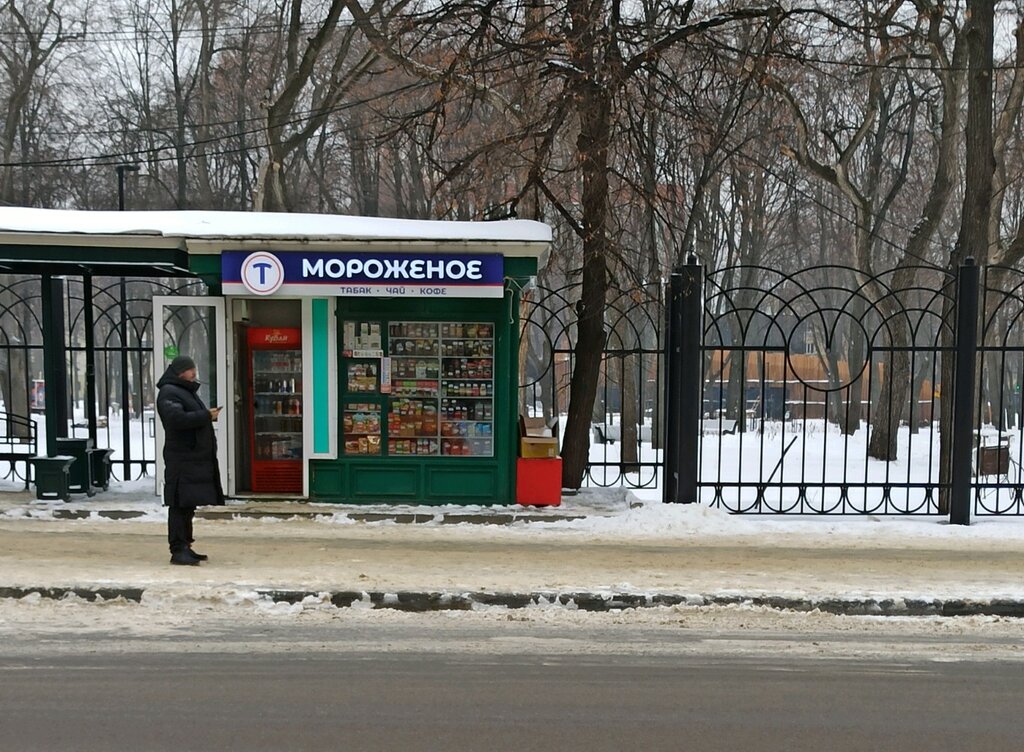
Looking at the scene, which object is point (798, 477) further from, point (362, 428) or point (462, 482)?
point (362, 428)

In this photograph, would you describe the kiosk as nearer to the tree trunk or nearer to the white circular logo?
the white circular logo

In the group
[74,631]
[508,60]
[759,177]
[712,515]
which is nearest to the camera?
[74,631]

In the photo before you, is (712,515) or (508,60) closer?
(712,515)

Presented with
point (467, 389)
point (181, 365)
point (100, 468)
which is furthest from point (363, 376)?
point (100, 468)

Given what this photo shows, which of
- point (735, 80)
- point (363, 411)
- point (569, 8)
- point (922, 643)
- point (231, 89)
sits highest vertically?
point (231, 89)

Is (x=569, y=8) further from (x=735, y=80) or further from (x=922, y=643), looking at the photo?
(x=922, y=643)

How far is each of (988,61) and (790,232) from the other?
67.4ft

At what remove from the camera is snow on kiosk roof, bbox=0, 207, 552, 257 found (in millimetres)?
9820

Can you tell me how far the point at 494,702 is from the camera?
5.16 meters

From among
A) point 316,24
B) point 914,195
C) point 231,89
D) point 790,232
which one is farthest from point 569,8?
point 790,232

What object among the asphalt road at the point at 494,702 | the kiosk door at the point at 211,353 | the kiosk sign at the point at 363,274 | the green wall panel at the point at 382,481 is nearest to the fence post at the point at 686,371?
the kiosk sign at the point at 363,274

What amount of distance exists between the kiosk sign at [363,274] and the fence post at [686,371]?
217cm

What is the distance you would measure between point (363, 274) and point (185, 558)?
3.70 m

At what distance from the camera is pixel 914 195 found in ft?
89.9
